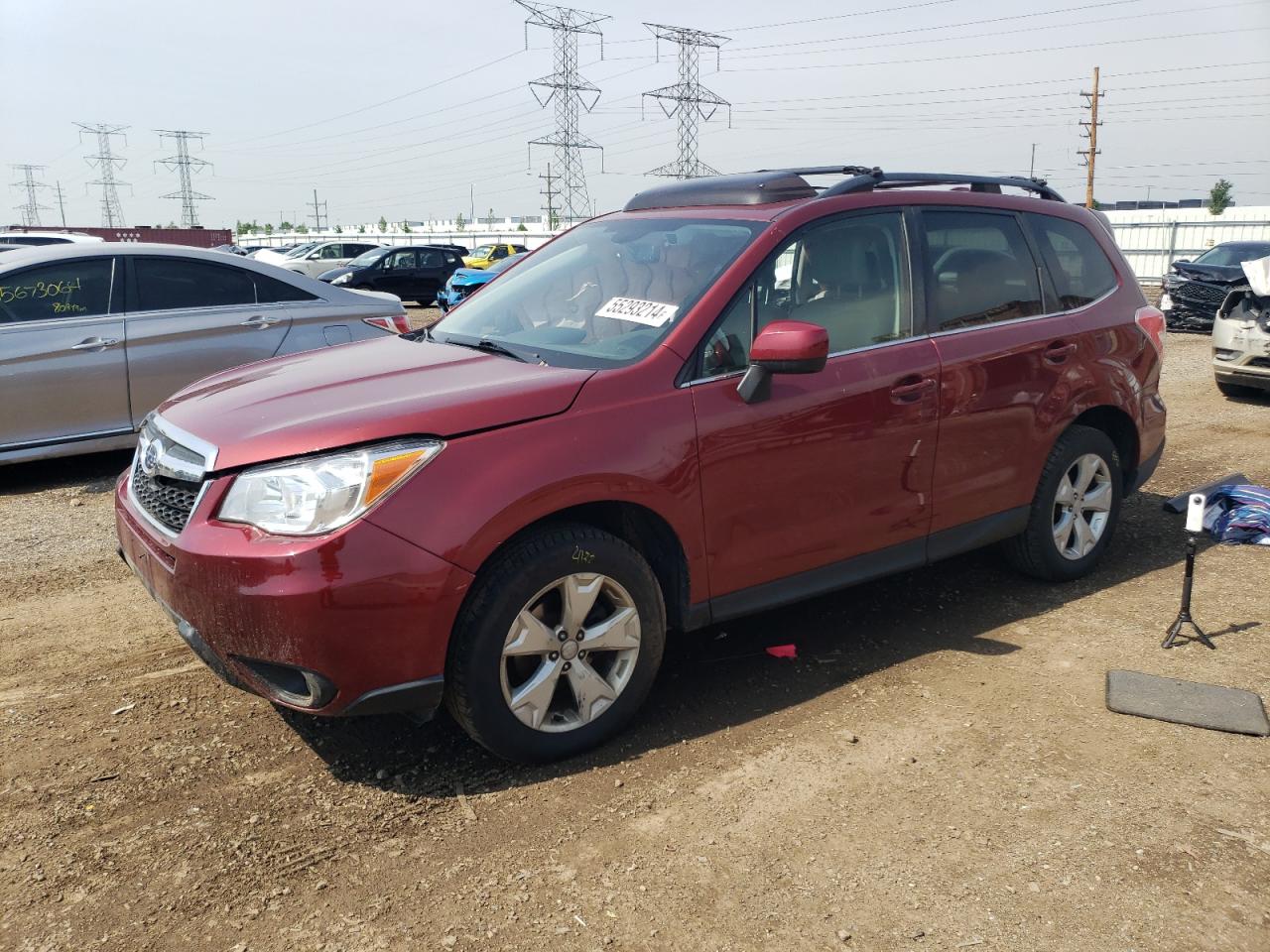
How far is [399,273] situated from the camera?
83.0 feet

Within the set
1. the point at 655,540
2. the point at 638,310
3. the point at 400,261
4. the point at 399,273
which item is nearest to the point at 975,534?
the point at 655,540

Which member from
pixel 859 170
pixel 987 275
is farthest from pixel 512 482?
pixel 987 275

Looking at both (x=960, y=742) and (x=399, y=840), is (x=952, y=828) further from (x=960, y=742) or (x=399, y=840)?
(x=399, y=840)

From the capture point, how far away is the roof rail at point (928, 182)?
13.7 ft

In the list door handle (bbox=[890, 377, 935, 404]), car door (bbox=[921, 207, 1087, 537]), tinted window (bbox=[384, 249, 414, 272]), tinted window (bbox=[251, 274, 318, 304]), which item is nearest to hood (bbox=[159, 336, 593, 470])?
door handle (bbox=[890, 377, 935, 404])

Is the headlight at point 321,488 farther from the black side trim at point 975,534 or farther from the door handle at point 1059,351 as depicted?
the door handle at point 1059,351

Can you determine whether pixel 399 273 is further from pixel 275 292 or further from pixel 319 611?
pixel 319 611

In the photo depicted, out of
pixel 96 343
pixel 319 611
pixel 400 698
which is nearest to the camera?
pixel 319 611

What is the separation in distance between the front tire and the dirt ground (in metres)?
0.16

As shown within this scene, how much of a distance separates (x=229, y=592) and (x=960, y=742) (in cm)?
240

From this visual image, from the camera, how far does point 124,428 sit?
22.7 ft

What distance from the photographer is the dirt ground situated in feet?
8.50

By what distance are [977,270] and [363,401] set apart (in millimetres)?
2763

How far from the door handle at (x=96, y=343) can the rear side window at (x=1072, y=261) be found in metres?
5.72
